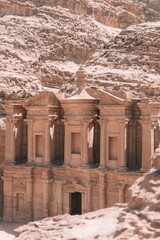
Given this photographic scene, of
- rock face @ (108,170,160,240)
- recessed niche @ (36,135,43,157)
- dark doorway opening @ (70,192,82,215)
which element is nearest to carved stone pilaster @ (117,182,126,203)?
dark doorway opening @ (70,192,82,215)

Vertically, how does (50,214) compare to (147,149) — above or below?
below

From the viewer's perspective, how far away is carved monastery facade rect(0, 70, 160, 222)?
24.3 meters

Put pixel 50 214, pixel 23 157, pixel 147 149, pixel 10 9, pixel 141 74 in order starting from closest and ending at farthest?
pixel 147 149 → pixel 50 214 → pixel 23 157 → pixel 141 74 → pixel 10 9

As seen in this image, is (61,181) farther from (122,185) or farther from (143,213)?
(143,213)

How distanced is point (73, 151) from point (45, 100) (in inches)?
136

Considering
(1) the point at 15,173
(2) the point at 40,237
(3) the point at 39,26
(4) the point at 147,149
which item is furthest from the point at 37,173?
(3) the point at 39,26

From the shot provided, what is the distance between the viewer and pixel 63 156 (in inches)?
1101

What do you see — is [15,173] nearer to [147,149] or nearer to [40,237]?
[147,149]

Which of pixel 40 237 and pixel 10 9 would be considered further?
pixel 10 9

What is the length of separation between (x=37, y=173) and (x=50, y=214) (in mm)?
2562

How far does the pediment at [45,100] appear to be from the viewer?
2652 cm

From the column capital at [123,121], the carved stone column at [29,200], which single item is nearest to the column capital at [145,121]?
the column capital at [123,121]

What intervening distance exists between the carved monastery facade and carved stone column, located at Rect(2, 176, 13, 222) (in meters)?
0.06

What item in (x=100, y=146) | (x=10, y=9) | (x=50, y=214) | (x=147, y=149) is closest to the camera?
(x=147, y=149)
